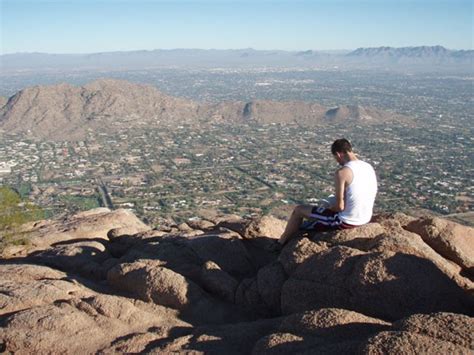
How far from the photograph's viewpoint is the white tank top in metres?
9.80

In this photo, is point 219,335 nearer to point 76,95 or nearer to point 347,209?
point 347,209

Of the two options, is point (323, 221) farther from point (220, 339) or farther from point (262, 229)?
point (220, 339)

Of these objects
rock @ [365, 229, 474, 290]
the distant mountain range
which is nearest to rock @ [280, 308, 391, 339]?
rock @ [365, 229, 474, 290]

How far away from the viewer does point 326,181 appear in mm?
71125

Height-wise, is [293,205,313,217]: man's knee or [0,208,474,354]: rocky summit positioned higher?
[293,205,313,217]: man's knee

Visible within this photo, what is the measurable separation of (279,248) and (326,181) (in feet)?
199

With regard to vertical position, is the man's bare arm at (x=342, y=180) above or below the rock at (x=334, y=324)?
above

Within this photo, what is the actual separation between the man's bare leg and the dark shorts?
13cm

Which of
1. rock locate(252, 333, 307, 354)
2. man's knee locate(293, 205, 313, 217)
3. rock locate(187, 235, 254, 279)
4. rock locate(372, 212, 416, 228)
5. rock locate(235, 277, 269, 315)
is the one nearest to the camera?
rock locate(252, 333, 307, 354)

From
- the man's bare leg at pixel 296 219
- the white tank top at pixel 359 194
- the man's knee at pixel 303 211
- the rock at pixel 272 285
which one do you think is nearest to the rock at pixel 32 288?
the rock at pixel 272 285

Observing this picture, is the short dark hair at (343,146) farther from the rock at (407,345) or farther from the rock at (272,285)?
the rock at (407,345)

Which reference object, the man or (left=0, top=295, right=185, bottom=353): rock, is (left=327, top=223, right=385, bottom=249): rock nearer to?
the man

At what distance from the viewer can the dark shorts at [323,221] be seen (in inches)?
409

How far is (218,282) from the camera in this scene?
10.6m
